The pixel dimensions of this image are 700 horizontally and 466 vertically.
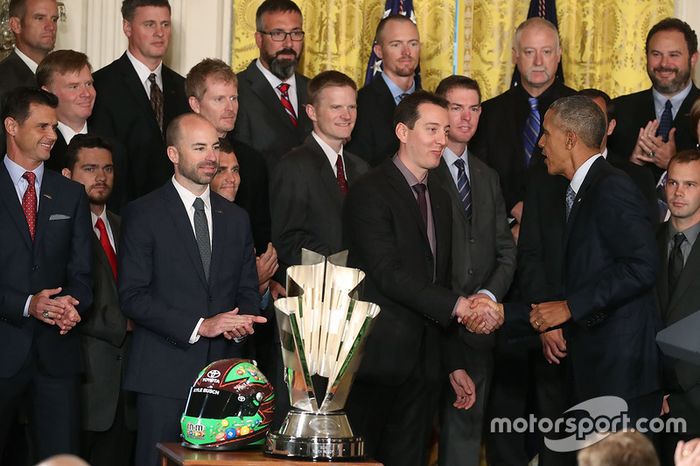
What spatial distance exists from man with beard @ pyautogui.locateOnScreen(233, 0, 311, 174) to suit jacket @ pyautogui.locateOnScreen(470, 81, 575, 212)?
45.0 inches

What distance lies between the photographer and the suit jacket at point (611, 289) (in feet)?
20.3

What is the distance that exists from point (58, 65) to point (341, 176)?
1.69 meters

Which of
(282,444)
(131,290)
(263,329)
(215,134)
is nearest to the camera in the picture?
(282,444)

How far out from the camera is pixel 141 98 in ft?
24.0

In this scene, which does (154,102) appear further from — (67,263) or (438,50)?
(438,50)

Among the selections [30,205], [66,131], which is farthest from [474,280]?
[30,205]

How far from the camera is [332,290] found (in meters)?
4.76

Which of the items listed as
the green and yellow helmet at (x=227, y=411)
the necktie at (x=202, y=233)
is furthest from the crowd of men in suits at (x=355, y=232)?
the green and yellow helmet at (x=227, y=411)

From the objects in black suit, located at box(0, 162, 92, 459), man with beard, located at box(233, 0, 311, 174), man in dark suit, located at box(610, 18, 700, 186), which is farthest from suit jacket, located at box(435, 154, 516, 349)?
black suit, located at box(0, 162, 92, 459)

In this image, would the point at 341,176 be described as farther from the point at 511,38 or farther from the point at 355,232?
the point at 511,38

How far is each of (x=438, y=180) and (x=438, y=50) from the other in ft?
6.19

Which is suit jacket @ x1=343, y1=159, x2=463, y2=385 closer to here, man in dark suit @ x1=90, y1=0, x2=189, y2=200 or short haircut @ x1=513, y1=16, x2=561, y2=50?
man in dark suit @ x1=90, y1=0, x2=189, y2=200

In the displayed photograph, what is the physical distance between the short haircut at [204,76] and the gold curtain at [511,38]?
1770 mm

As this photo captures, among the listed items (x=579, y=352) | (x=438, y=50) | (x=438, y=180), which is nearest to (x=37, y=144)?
(x=438, y=180)
